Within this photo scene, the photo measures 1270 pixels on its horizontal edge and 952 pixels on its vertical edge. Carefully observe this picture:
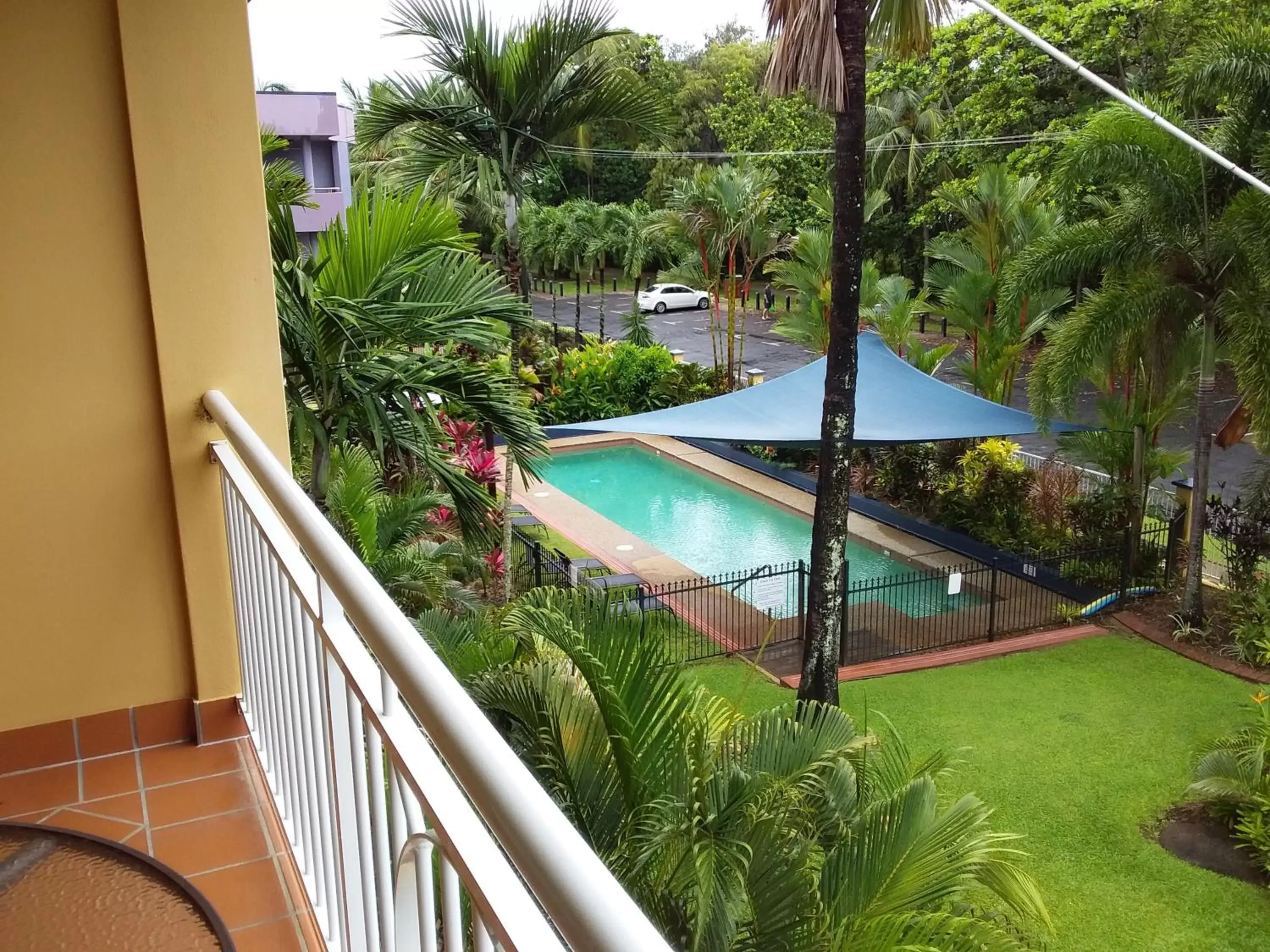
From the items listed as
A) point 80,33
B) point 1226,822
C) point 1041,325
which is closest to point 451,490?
point 80,33

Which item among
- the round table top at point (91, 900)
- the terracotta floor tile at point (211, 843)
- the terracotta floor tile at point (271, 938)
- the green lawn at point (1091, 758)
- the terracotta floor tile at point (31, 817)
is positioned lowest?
the green lawn at point (1091, 758)

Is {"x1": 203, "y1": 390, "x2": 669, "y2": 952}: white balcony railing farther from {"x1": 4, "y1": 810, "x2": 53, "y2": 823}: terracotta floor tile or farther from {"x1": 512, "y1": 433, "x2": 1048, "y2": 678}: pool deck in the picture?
{"x1": 512, "y1": 433, "x2": 1048, "y2": 678}: pool deck

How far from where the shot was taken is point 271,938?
1782 millimetres

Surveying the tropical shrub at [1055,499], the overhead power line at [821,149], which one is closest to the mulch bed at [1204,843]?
the tropical shrub at [1055,499]

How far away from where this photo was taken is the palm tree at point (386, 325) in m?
3.87

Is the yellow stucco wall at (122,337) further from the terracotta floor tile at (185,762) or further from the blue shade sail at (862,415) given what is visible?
the blue shade sail at (862,415)

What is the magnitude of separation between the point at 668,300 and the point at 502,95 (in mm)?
22780

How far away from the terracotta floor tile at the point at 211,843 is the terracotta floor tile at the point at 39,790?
30 centimetres

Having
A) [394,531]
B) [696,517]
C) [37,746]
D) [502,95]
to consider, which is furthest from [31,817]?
[696,517]

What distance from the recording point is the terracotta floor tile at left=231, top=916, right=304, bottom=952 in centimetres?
175

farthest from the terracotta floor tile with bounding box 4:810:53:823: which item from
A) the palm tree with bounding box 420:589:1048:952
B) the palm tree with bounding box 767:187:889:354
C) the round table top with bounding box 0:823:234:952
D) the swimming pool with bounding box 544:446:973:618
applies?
the palm tree with bounding box 767:187:889:354

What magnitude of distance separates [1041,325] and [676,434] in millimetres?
5245

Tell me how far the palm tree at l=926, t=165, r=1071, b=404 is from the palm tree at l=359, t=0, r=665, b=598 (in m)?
5.62

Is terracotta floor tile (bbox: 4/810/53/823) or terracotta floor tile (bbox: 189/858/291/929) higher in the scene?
terracotta floor tile (bbox: 189/858/291/929)
